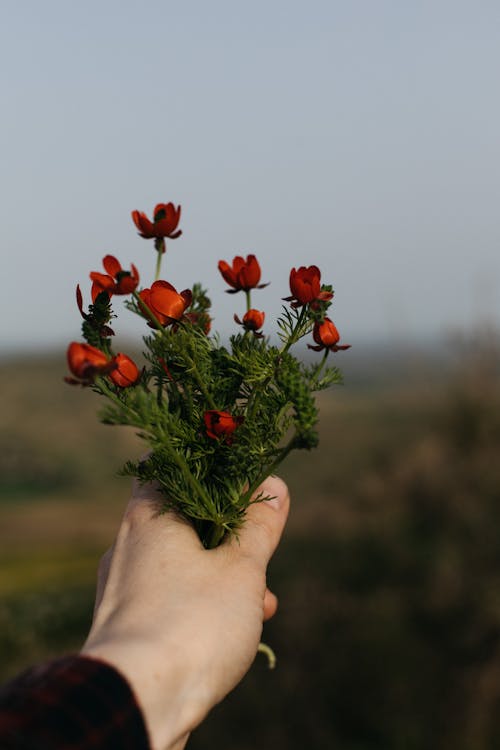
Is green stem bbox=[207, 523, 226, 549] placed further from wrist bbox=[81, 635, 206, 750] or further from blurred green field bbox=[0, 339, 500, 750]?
blurred green field bbox=[0, 339, 500, 750]

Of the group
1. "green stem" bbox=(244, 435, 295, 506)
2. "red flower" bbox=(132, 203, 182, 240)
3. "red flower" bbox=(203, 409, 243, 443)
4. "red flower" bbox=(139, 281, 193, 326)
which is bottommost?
"green stem" bbox=(244, 435, 295, 506)

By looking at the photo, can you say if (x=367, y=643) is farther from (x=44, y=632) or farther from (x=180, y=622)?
(x=180, y=622)

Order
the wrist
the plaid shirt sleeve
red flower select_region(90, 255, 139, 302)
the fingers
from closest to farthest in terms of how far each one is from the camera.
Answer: the plaid shirt sleeve, the wrist, red flower select_region(90, 255, 139, 302), the fingers

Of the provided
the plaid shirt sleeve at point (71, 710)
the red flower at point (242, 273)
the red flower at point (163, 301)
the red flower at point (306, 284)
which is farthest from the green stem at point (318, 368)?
the plaid shirt sleeve at point (71, 710)

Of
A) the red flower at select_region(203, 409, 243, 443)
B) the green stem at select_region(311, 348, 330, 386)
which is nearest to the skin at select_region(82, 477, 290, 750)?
the red flower at select_region(203, 409, 243, 443)

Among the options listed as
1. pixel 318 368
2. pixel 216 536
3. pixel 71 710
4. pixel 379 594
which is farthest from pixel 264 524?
pixel 379 594

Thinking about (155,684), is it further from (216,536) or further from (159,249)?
(159,249)

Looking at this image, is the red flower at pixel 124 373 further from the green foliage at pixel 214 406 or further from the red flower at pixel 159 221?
the red flower at pixel 159 221
